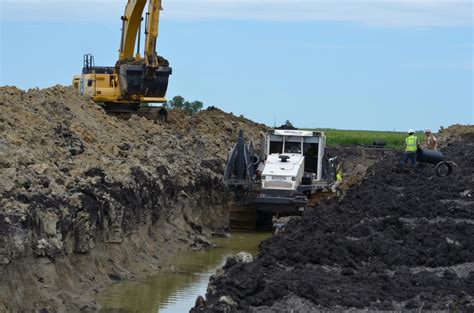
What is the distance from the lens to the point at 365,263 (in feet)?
58.5

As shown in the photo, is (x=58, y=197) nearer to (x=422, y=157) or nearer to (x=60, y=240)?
(x=60, y=240)

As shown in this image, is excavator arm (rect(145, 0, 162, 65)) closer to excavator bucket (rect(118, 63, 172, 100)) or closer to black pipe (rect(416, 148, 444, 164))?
excavator bucket (rect(118, 63, 172, 100))

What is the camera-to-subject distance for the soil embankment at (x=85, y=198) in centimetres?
1978

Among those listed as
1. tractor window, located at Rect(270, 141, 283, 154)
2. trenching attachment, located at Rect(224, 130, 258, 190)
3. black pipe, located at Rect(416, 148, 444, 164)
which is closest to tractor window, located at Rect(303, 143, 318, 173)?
tractor window, located at Rect(270, 141, 283, 154)

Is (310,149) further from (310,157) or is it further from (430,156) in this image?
(430,156)

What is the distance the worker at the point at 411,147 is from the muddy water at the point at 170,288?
672 centimetres

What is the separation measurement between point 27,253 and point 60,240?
1492mm

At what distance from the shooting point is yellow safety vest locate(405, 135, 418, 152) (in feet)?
114

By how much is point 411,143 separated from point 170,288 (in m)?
12.9

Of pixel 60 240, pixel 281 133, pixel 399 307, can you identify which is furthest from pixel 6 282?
pixel 281 133

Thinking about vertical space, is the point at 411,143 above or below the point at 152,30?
below

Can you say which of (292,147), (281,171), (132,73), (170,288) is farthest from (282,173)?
(132,73)

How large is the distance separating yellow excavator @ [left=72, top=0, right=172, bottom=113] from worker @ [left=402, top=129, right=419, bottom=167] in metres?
10.6

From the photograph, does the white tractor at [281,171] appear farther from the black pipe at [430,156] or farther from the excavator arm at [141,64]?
the excavator arm at [141,64]
